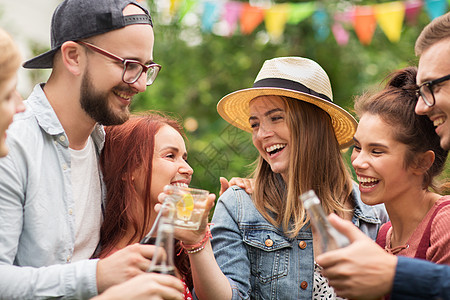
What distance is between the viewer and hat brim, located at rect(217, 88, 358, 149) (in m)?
3.02

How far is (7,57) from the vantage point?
1763 mm

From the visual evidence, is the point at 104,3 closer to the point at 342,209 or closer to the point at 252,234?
the point at 252,234

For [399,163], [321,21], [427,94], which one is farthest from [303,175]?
[321,21]

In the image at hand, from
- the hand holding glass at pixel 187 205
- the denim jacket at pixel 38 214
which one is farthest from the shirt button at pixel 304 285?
the denim jacket at pixel 38 214

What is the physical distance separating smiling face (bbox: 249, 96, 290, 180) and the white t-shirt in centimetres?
95

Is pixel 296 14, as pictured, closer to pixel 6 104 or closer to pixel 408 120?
pixel 408 120

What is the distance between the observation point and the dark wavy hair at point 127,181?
270 cm

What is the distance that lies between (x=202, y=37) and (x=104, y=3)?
6.55 m

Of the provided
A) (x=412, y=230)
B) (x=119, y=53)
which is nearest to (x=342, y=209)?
(x=412, y=230)

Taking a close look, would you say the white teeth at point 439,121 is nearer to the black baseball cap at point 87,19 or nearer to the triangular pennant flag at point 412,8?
the black baseball cap at point 87,19

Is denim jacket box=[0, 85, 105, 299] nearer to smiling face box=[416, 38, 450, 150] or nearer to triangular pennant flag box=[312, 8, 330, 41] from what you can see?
smiling face box=[416, 38, 450, 150]

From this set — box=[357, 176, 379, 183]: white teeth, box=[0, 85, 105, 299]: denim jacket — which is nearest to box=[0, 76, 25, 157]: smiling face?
box=[0, 85, 105, 299]: denim jacket

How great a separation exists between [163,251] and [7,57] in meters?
0.82

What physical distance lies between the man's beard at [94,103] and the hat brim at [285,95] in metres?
0.87
